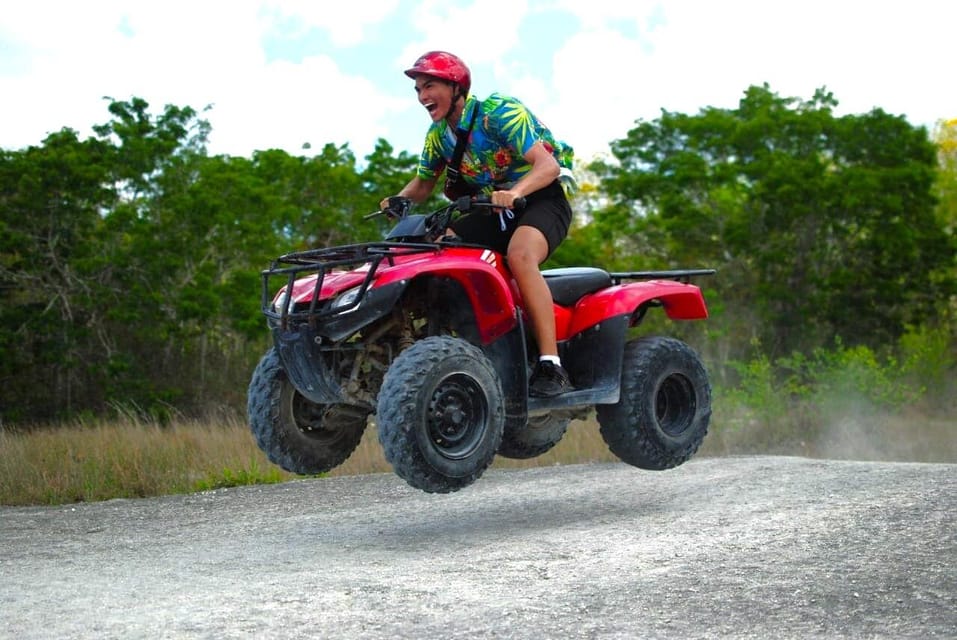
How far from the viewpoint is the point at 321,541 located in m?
7.70

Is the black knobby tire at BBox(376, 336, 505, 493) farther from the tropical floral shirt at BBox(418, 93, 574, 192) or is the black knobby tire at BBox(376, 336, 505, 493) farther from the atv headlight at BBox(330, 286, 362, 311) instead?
the tropical floral shirt at BBox(418, 93, 574, 192)

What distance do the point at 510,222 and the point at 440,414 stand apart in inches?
54.6

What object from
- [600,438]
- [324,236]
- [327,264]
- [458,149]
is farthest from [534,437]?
[324,236]

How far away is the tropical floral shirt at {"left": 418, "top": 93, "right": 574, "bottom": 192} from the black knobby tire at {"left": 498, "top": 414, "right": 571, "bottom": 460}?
155 cm

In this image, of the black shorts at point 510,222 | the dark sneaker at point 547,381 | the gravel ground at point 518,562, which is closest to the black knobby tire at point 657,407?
the gravel ground at point 518,562

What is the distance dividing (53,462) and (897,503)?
7864mm

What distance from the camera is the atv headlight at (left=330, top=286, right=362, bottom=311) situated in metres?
6.58

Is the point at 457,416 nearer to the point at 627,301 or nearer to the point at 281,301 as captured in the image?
the point at 281,301

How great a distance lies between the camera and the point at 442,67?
7195 mm

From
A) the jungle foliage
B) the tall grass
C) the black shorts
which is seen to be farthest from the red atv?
the jungle foliage

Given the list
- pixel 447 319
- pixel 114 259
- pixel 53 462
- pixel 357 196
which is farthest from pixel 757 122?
pixel 447 319

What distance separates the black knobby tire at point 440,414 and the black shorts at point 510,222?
94 cm

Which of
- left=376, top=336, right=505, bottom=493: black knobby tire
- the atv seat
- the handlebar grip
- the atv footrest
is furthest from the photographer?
the atv seat

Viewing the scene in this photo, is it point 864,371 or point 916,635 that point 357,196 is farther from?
point 916,635
